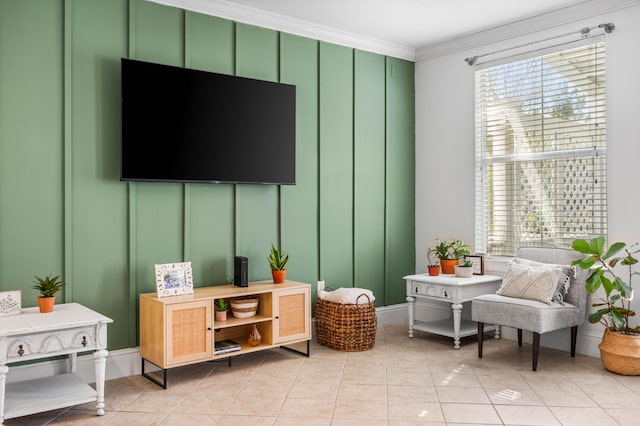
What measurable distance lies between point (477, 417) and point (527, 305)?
116 centimetres

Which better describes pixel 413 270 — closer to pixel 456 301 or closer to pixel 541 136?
pixel 456 301

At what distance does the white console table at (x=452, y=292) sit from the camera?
4.36 meters

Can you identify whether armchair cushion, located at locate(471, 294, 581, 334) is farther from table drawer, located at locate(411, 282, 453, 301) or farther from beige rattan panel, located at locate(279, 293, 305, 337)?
beige rattan panel, located at locate(279, 293, 305, 337)

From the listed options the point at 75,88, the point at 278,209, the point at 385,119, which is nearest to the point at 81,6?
the point at 75,88

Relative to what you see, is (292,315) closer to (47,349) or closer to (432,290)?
(432,290)

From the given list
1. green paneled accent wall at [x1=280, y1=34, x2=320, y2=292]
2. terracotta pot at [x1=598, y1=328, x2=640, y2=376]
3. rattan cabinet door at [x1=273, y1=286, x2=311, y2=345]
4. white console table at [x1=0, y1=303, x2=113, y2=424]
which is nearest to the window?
terracotta pot at [x1=598, y1=328, x2=640, y2=376]

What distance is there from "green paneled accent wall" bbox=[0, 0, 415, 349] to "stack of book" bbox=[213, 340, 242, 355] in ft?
1.53

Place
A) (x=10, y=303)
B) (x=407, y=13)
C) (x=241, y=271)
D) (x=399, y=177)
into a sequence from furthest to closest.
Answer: (x=399, y=177) → (x=407, y=13) → (x=241, y=271) → (x=10, y=303)

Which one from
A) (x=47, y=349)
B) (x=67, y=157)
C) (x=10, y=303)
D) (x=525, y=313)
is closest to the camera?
(x=47, y=349)

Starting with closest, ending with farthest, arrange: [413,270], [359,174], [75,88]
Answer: [75,88] < [359,174] < [413,270]

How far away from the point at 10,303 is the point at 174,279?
3.19 ft

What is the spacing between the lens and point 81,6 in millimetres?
3473

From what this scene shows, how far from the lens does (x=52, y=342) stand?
2814mm

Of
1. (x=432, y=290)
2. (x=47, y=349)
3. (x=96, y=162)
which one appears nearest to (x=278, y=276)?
(x=432, y=290)
